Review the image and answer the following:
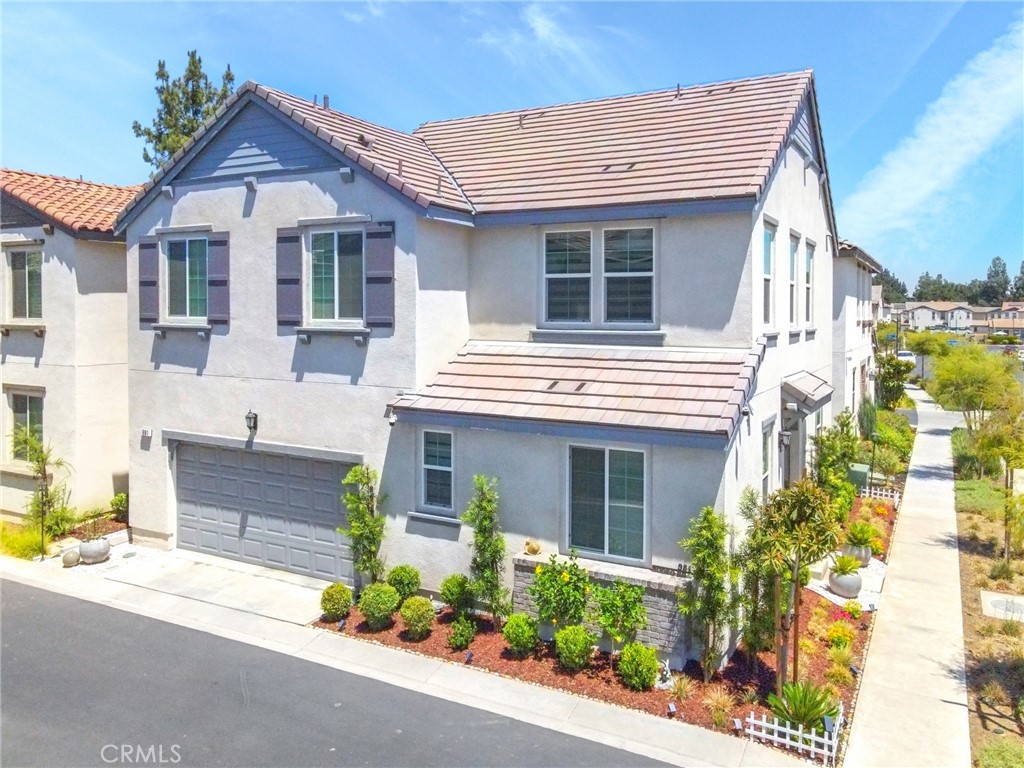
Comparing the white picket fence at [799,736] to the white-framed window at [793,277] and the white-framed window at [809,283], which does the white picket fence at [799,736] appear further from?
the white-framed window at [809,283]

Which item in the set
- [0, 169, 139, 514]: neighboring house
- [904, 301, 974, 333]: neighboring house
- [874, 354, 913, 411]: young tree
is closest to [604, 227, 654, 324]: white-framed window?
[0, 169, 139, 514]: neighboring house

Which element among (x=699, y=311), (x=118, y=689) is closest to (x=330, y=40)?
(x=699, y=311)

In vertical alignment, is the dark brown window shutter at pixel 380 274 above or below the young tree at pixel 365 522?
Result: above

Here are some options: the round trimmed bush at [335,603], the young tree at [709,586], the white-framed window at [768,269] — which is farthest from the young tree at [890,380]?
the round trimmed bush at [335,603]

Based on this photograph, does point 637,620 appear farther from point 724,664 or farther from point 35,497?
point 35,497

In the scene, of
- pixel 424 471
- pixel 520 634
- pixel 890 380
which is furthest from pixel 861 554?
pixel 890 380

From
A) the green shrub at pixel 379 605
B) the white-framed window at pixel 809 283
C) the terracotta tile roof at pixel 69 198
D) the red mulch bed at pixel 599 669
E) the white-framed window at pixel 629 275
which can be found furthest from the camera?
the white-framed window at pixel 809 283

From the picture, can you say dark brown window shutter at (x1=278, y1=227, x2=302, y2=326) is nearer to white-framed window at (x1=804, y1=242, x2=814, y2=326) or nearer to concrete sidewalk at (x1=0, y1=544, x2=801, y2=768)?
concrete sidewalk at (x1=0, y1=544, x2=801, y2=768)

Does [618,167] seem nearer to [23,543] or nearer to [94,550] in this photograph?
[94,550]
